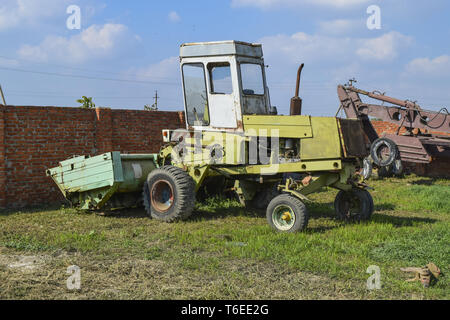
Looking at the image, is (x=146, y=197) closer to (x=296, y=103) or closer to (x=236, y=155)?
(x=236, y=155)

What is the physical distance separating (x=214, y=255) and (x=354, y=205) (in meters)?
→ 3.20

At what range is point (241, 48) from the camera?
7918 millimetres

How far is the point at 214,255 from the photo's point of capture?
600 centimetres

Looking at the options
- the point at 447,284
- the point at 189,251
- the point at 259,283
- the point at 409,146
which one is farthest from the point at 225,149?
the point at 409,146

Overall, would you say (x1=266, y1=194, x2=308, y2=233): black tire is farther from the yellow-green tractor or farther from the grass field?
the grass field

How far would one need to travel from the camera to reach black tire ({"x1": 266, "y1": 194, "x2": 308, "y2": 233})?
6.99 meters

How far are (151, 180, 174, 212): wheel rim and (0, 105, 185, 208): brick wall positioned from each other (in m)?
2.95

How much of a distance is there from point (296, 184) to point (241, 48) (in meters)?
2.41

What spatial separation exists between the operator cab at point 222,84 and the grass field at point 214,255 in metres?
1.78

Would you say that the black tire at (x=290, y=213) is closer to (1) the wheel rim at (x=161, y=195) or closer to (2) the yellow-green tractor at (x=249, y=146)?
(2) the yellow-green tractor at (x=249, y=146)

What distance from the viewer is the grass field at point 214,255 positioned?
468 centimetres

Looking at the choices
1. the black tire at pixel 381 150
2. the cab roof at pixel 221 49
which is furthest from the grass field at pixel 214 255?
the black tire at pixel 381 150

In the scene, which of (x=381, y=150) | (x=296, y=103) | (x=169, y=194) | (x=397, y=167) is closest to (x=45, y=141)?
(x=169, y=194)

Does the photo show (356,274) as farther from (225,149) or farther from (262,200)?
(262,200)
